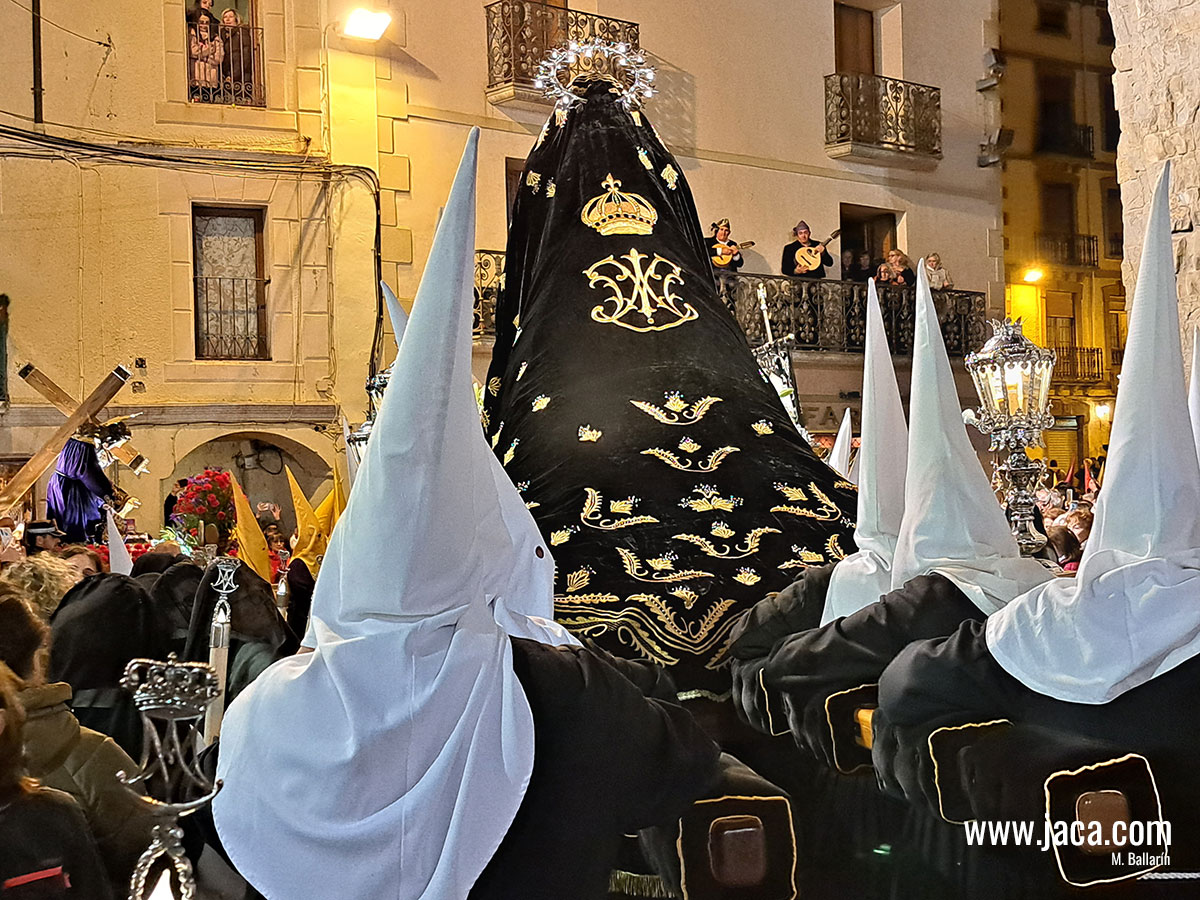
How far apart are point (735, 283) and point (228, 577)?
11894mm

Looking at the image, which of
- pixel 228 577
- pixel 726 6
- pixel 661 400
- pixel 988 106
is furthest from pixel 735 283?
pixel 228 577

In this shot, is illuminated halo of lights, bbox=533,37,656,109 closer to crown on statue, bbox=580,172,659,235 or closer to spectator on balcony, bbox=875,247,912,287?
crown on statue, bbox=580,172,659,235

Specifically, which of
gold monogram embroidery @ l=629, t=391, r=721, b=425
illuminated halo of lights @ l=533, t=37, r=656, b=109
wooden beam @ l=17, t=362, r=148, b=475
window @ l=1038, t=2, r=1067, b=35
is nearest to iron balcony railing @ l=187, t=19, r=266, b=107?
wooden beam @ l=17, t=362, r=148, b=475

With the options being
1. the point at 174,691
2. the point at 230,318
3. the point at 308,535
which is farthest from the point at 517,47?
the point at 174,691

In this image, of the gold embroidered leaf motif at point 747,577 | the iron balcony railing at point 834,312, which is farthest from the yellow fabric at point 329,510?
the iron balcony railing at point 834,312

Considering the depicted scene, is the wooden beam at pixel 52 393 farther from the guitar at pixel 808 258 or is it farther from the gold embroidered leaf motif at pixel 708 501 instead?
the guitar at pixel 808 258

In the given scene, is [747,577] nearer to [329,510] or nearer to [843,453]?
[843,453]

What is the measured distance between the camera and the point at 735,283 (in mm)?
14336

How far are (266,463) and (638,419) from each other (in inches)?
357

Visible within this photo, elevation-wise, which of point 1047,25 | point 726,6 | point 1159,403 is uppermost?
point 1047,25

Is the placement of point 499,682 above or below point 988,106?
below

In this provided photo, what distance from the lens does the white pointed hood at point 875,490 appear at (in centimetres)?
296

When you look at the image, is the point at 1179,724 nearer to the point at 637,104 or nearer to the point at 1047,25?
the point at 637,104

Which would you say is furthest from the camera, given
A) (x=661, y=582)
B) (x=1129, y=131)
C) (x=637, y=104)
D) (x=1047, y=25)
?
(x=1047, y=25)
